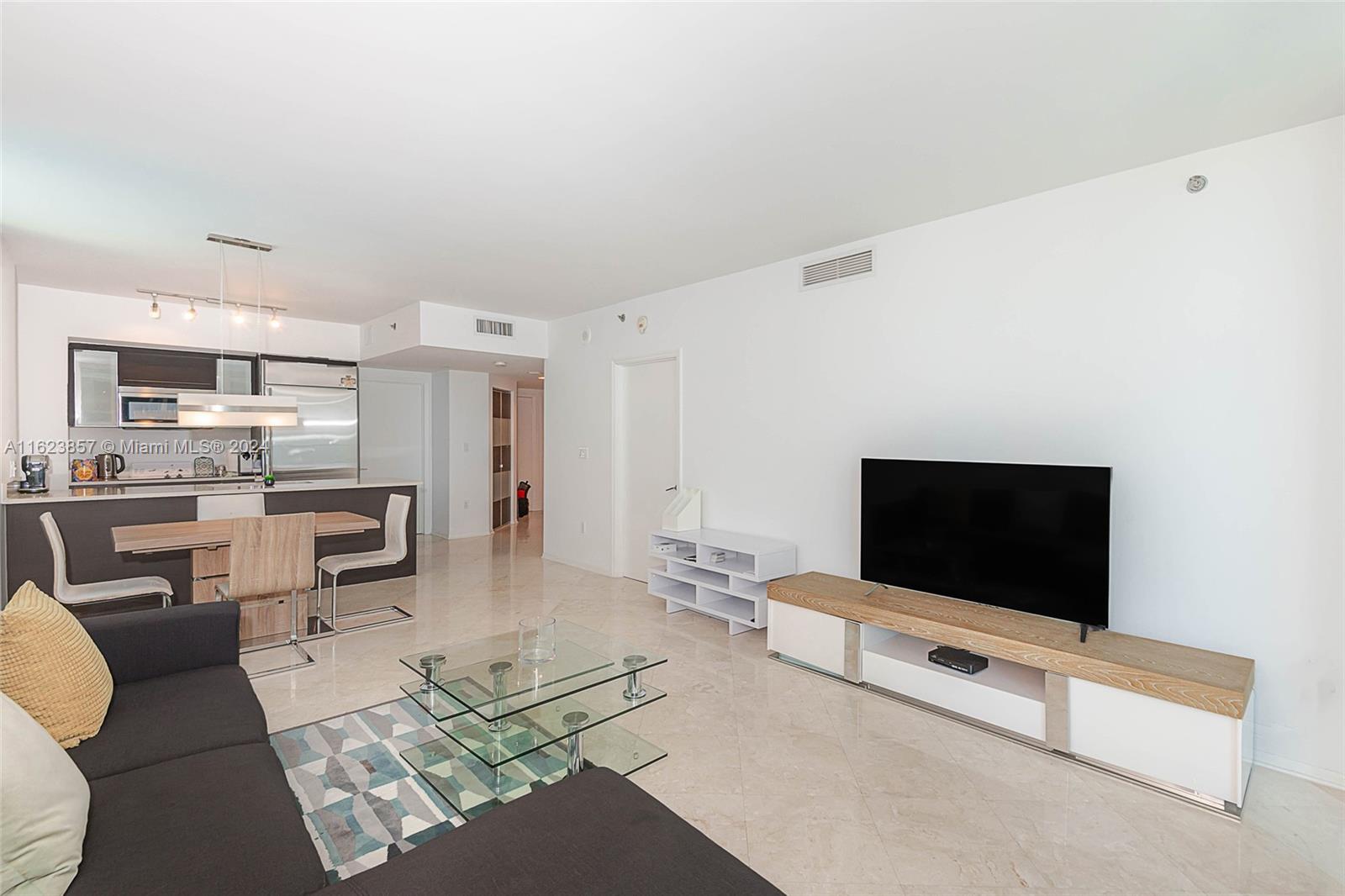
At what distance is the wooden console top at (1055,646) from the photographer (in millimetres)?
2350

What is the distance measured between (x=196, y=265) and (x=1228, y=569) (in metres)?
6.52

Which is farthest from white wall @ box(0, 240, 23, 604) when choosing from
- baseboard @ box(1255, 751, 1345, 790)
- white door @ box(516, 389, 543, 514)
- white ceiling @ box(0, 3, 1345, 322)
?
baseboard @ box(1255, 751, 1345, 790)

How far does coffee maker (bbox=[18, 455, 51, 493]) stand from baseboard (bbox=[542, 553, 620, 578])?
165 inches

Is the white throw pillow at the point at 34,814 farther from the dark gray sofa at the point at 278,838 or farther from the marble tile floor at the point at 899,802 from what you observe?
the marble tile floor at the point at 899,802

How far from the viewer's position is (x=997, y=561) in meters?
3.07

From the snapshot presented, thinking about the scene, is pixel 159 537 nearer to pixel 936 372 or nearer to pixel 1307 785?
pixel 936 372

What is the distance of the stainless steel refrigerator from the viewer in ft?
21.2

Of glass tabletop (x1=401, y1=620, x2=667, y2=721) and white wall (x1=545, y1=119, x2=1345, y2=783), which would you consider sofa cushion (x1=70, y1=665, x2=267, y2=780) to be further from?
white wall (x1=545, y1=119, x2=1345, y2=783)

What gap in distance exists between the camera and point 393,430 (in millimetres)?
7934

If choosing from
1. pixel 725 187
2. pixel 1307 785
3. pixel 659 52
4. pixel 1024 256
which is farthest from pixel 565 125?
pixel 1307 785

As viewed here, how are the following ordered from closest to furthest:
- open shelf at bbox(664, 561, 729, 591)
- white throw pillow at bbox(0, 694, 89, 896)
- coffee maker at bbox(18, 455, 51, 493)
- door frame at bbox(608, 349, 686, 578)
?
white throw pillow at bbox(0, 694, 89, 896) < open shelf at bbox(664, 561, 729, 591) < coffee maker at bbox(18, 455, 51, 493) < door frame at bbox(608, 349, 686, 578)

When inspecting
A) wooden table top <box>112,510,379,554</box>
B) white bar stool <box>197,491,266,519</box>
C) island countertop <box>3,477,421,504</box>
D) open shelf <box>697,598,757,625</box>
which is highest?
island countertop <box>3,477,421,504</box>

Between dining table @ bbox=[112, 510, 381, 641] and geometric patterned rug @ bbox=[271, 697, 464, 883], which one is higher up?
dining table @ bbox=[112, 510, 381, 641]

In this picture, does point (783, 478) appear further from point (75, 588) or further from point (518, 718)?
point (75, 588)
